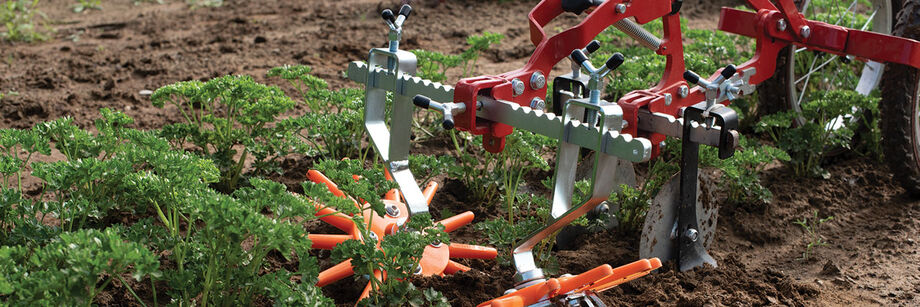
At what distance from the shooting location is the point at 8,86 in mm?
5203

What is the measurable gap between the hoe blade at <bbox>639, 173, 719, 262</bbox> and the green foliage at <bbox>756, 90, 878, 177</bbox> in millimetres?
931

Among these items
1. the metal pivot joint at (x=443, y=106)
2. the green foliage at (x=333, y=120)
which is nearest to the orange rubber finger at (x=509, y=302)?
the metal pivot joint at (x=443, y=106)

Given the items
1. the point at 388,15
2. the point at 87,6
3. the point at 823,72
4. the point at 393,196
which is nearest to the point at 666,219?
the point at 393,196

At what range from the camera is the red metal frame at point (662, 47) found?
2.78 m

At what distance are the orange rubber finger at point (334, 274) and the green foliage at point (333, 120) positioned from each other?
614mm

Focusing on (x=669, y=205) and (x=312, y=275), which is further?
(x=669, y=205)

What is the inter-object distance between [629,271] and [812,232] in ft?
5.68

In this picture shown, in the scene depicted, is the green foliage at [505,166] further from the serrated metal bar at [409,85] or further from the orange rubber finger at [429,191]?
the serrated metal bar at [409,85]

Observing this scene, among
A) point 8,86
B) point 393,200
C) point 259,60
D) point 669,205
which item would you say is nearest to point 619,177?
point 669,205

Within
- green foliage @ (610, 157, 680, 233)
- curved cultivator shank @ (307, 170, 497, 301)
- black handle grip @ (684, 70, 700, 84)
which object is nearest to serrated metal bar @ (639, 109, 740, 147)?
black handle grip @ (684, 70, 700, 84)

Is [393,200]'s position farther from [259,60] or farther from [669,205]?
[259,60]

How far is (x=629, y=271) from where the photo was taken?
7.93 feet

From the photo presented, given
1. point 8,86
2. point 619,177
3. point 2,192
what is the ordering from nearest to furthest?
1. point 2,192
2. point 619,177
3. point 8,86

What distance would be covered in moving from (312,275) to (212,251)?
0.28 meters
